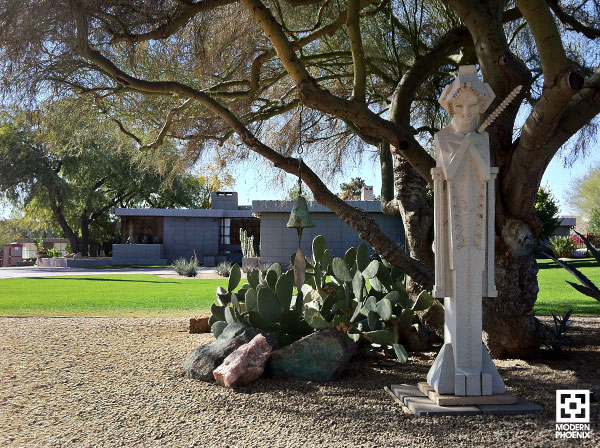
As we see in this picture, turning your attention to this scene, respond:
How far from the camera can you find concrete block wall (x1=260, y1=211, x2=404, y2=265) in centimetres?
2380

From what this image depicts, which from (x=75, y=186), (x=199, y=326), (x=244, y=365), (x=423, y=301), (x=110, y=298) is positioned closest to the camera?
(x=244, y=365)

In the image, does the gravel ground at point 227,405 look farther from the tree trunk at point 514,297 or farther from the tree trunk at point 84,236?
the tree trunk at point 84,236

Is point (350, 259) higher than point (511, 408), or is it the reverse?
point (350, 259)

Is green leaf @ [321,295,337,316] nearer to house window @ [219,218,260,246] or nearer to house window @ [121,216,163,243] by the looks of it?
house window @ [219,218,260,246]

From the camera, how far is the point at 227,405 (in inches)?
169

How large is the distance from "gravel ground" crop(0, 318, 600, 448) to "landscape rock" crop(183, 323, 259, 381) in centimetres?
12

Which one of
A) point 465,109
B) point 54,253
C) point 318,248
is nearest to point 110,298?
point 318,248

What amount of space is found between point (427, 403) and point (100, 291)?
12.6 m

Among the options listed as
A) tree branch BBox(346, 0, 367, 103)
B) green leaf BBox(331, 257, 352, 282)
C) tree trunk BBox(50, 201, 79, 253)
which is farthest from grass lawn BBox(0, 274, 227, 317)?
tree trunk BBox(50, 201, 79, 253)

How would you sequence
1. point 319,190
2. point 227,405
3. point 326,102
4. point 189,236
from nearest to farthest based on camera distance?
point 227,405
point 326,102
point 319,190
point 189,236

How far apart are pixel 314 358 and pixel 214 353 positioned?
929mm

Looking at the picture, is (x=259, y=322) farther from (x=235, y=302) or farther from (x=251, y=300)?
(x=235, y=302)

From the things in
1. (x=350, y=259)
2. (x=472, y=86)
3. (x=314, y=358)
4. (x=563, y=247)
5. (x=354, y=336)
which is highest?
(x=472, y=86)

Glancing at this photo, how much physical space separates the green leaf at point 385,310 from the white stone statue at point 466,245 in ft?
4.00
